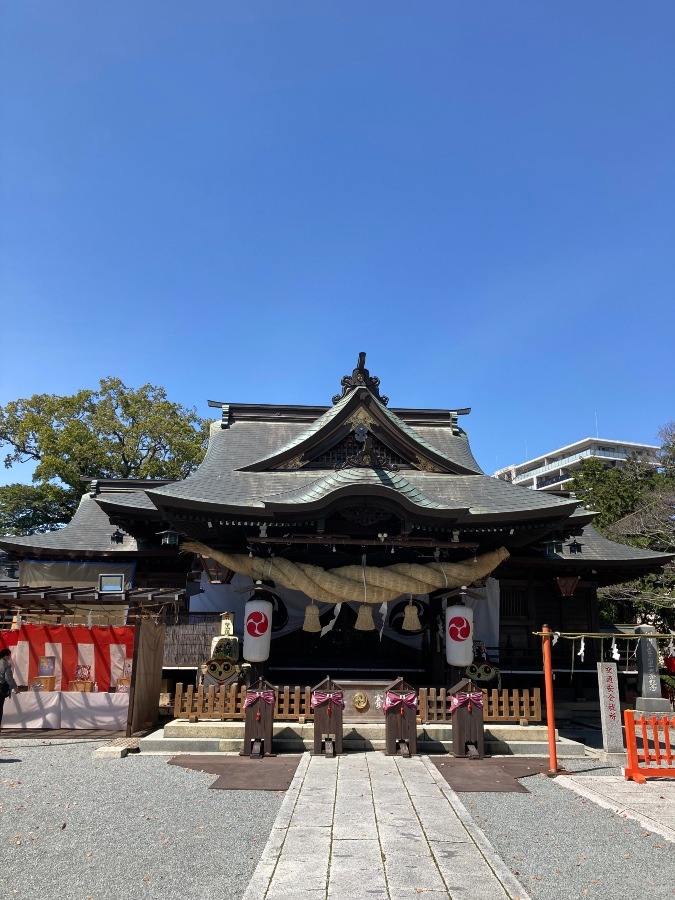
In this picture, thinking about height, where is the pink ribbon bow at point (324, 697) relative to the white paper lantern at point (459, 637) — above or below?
below

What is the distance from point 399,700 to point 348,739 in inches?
52.2

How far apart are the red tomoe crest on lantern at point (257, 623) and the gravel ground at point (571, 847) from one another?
4.57m

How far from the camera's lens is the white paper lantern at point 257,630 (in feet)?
34.4

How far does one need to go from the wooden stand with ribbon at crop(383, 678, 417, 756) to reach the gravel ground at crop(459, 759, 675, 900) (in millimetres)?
2007

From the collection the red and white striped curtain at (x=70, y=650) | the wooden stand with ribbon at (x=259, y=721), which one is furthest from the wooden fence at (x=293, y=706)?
the red and white striped curtain at (x=70, y=650)

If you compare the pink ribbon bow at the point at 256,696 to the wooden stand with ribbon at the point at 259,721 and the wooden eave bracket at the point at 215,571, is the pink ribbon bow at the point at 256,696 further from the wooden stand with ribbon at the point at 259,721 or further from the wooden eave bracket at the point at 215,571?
the wooden eave bracket at the point at 215,571

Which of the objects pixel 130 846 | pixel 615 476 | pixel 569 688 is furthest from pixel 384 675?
pixel 615 476

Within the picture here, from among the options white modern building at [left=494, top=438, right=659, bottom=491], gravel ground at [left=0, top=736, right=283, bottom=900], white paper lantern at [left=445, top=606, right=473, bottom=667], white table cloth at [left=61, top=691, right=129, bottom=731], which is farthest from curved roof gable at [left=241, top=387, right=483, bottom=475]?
white modern building at [left=494, top=438, right=659, bottom=491]

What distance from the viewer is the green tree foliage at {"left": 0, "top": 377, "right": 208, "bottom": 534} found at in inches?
1192

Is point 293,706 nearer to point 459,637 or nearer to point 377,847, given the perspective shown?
point 459,637

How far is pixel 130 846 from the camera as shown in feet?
17.3

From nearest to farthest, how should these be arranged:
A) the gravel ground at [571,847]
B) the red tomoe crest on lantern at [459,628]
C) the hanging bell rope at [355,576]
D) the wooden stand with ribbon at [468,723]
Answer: the gravel ground at [571,847] → the wooden stand with ribbon at [468,723] → the red tomoe crest on lantern at [459,628] → the hanging bell rope at [355,576]

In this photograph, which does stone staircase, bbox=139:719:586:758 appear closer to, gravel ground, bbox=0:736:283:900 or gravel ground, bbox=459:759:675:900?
gravel ground, bbox=0:736:283:900

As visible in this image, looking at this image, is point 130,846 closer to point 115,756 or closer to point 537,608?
point 115,756
